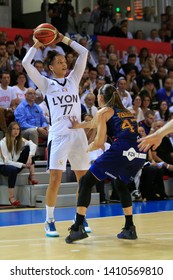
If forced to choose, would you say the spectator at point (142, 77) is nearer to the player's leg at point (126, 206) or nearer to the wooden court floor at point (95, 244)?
the wooden court floor at point (95, 244)

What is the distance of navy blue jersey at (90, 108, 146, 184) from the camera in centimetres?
684

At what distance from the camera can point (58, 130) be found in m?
7.42

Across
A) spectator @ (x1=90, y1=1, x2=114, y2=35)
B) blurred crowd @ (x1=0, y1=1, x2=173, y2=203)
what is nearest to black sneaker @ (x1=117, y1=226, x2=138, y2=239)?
blurred crowd @ (x1=0, y1=1, x2=173, y2=203)

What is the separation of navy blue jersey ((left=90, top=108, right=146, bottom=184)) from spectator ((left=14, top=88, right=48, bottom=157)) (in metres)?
6.05

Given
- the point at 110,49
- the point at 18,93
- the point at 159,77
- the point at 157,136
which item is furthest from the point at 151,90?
the point at 157,136

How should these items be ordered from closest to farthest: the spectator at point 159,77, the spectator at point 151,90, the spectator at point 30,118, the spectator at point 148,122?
the spectator at point 30,118
the spectator at point 148,122
the spectator at point 151,90
the spectator at point 159,77

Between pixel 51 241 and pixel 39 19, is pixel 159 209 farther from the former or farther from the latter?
pixel 39 19

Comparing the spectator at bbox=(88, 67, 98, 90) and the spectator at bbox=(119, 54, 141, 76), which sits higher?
the spectator at bbox=(119, 54, 141, 76)

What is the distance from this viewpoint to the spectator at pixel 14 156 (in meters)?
12.0

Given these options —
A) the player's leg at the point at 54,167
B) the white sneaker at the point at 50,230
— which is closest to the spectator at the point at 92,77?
the player's leg at the point at 54,167

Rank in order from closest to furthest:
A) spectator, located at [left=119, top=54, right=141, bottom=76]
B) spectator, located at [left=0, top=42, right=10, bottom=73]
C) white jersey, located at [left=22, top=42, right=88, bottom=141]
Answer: white jersey, located at [left=22, top=42, right=88, bottom=141] → spectator, located at [left=0, top=42, right=10, bottom=73] → spectator, located at [left=119, top=54, right=141, bottom=76]

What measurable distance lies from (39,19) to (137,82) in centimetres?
424

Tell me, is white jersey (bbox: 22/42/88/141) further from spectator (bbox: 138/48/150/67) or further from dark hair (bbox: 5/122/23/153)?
spectator (bbox: 138/48/150/67)

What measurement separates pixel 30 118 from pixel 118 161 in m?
6.56
